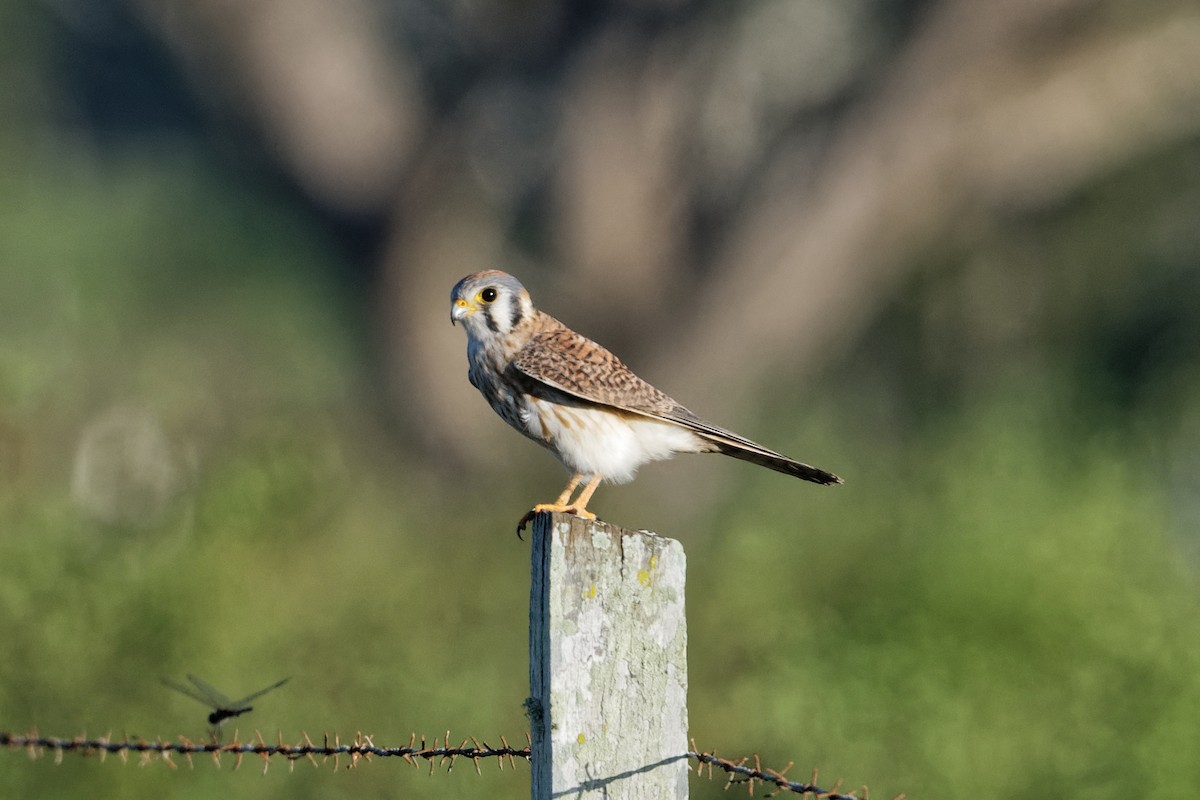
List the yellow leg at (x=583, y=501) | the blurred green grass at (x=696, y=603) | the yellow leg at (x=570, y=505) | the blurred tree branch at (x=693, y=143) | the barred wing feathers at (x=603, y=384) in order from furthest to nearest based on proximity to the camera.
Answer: the blurred tree branch at (x=693, y=143), the blurred green grass at (x=696, y=603), the barred wing feathers at (x=603, y=384), the yellow leg at (x=583, y=501), the yellow leg at (x=570, y=505)

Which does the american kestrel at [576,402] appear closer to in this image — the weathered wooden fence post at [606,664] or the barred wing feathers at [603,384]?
the barred wing feathers at [603,384]

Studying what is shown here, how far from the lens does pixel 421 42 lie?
611 inches

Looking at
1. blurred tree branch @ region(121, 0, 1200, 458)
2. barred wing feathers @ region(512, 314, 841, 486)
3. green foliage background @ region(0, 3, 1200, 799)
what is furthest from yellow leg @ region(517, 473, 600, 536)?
blurred tree branch @ region(121, 0, 1200, 458)

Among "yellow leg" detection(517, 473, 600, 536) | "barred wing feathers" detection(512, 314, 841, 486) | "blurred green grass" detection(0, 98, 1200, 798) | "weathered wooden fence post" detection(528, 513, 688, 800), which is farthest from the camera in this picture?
"blurred green grass" detection(0, 98, 1200, 798)

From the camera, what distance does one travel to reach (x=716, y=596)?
913cm

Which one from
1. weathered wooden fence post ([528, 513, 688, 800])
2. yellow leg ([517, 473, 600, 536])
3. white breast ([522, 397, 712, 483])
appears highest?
white breast ([522, 397, 712, 483])

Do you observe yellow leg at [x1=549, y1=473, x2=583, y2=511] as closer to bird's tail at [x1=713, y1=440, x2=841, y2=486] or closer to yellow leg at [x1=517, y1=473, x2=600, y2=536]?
A: yellow leg at [x1=517, y1=473, x2=600, y2=536]

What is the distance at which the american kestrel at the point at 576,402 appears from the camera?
4.32 metres

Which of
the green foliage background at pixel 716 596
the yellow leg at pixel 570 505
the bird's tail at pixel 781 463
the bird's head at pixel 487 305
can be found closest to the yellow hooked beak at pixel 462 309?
the bird's head at pixel 487 305

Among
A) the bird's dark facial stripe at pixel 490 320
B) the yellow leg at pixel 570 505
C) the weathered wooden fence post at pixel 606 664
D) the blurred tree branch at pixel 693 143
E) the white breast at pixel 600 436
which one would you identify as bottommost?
the weathered wooden fence post at pixel 606 664

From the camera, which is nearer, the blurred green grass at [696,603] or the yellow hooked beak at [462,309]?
the yellow hooked beak at [462,309]

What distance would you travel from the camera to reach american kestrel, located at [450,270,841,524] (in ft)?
14.2

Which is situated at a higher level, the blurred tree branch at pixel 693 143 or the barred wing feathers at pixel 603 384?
the blurred tree branch at pixel 693 143

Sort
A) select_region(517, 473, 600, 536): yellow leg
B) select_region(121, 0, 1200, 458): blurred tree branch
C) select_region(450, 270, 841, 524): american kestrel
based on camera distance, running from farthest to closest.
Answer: select_region(121, 0, 1200, 458): blurred tree branch
select_region(450, 270, 841, 524): american kestrel
select_region(517, 473, 600, 536): yellow leg
